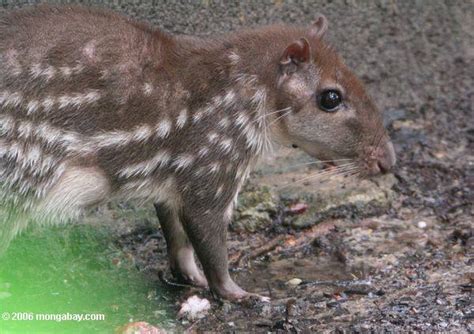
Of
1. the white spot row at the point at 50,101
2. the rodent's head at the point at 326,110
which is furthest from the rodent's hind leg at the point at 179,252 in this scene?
the white spot row at the point at 50,101

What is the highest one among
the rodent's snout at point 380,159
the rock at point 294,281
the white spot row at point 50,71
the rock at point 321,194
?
the white spot row at point 50,71

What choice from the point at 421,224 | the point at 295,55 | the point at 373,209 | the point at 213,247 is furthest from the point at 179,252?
the point at 421,224

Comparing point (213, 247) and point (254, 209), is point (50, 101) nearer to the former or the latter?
point (213, 247)

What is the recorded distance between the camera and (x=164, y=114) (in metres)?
4.57

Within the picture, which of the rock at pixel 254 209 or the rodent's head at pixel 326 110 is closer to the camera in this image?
the rodent's head at pixel 326 110

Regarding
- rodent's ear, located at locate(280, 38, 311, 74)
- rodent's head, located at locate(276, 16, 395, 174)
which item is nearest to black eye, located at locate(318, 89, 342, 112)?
rodent's head, located at locate(276, 16, 395, 174)

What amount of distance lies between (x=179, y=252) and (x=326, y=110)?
3.37 feet

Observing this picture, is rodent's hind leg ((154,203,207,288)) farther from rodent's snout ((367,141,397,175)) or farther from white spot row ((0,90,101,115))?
rodent's snout ((367,141,397,175))

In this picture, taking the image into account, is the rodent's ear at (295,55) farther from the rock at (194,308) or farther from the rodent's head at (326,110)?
the rock at (194,308)

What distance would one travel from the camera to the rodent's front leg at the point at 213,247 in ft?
15.3

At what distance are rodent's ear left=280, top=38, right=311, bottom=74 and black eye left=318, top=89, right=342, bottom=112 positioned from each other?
0.18 meters

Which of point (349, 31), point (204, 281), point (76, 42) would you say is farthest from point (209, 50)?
point (349, 31)

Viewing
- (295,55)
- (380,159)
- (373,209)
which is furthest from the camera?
(373,209)

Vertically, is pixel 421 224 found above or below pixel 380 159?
below
